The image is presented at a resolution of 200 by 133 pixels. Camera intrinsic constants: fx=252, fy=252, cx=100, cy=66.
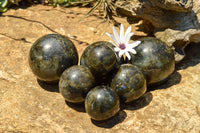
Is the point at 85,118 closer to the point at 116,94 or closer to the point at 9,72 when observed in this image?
the point at 116,94

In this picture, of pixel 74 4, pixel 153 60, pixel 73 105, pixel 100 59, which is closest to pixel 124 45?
pixel 153 60

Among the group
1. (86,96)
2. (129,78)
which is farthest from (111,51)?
(86,96)

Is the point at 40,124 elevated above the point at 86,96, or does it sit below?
below

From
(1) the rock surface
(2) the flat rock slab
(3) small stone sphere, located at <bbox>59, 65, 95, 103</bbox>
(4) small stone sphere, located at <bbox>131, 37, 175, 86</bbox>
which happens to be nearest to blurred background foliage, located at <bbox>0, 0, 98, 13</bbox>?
(2) the flat rock slab

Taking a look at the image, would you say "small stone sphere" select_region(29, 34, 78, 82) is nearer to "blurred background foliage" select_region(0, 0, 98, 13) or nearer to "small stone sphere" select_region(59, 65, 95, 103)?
"small stone sphere" select_region(59, 65, 95, 103)

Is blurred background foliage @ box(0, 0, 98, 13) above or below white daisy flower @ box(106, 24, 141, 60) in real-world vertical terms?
below

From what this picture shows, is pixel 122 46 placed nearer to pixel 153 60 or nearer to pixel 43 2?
pixel 153 60

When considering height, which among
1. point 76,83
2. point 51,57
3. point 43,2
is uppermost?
point 51,57
